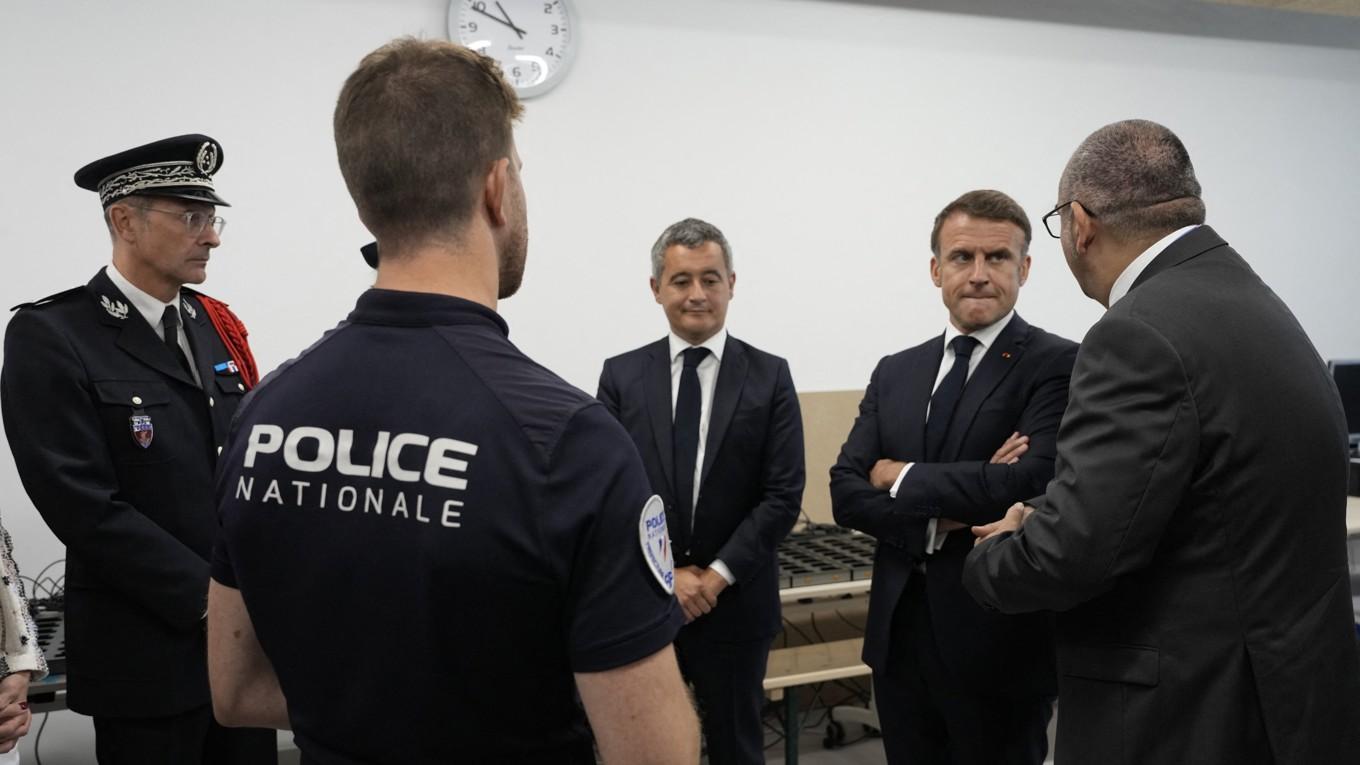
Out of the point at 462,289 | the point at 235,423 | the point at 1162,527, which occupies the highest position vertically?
the point at 462,289

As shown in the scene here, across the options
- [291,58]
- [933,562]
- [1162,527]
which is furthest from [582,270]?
[1162,527]

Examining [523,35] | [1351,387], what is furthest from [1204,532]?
[1351,387]

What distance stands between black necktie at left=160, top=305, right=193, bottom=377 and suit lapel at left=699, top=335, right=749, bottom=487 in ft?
4.06

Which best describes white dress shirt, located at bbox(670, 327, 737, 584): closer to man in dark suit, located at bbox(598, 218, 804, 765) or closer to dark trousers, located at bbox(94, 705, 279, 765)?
man in dark suit, located at bbox(598, 218, 804, 765)

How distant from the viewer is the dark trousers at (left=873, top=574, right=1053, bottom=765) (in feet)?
6.86

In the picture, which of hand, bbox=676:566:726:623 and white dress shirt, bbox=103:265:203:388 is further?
hand, bbox=676:566:726:623

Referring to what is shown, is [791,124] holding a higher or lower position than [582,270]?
higher

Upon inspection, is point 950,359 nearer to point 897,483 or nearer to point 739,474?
point 897,483

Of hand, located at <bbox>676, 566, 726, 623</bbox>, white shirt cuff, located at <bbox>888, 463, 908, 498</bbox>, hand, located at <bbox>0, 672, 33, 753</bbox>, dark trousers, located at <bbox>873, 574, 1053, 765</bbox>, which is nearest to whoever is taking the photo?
hand, located at <bbox>0, 672, 33, 753</bbox>

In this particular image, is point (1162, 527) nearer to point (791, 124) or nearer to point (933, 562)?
point (933, 562)

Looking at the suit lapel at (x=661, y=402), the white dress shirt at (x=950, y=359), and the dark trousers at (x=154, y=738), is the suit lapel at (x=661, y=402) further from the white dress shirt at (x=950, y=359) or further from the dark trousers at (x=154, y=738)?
the dark trousers at (x=154, y=738)

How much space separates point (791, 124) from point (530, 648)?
354cm

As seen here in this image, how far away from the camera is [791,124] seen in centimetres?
416

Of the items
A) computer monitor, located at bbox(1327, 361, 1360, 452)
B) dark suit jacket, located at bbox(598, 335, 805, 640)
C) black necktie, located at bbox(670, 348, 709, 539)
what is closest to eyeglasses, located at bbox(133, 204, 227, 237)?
dark suit jacket, located at bbox(598, 335, 805, 640)
